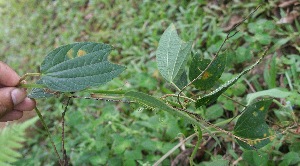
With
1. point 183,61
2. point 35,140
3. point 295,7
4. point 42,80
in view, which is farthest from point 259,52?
point 35,140

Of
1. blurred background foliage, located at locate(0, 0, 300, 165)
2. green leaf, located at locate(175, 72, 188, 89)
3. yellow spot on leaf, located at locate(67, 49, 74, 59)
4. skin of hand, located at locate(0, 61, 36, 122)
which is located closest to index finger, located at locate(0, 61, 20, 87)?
skin of hand, located at locate(0, 61, 36, 122)

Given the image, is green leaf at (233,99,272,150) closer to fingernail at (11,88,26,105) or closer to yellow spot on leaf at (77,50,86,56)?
yellow spot on leaf at (77,50,86,56)

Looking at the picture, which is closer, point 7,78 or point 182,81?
point 7,78

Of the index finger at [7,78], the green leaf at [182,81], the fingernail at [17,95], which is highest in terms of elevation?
the index finger at [7,78]

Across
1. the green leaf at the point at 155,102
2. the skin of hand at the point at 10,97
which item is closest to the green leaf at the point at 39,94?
the skin of hand at the point at 10,97

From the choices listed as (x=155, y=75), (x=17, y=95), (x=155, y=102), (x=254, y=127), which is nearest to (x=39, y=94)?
(x=17, y=95)

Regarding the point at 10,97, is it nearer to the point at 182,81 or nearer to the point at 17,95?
the point at 17,95

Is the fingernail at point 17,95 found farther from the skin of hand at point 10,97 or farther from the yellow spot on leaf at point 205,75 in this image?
the yellow spot on leaf at point 205,75
